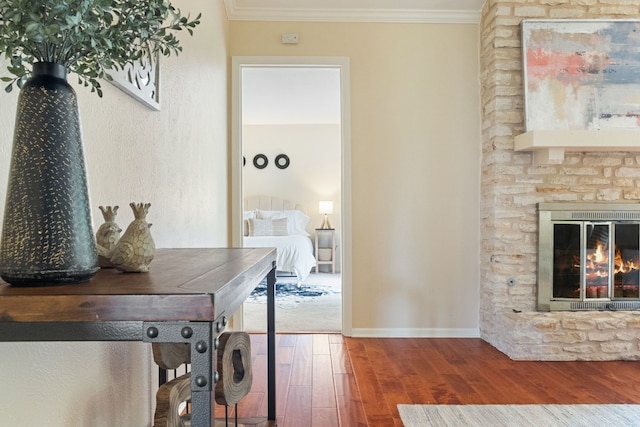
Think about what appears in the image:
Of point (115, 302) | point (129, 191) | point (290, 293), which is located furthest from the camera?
point (290, 293)

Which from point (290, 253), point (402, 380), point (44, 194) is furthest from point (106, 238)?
point (290, 253)

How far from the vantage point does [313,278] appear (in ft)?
21.6

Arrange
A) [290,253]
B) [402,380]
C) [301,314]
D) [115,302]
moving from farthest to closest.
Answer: [290,253], [301,314], [402,380], [115,302]

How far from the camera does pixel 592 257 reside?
10.3 feet

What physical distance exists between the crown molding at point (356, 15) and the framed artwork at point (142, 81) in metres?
1.94

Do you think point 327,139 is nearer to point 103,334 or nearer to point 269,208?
point 269,208

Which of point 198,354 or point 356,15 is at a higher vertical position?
point 356,15

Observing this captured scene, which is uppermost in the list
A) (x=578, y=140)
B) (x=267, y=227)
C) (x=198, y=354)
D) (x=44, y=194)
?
(x=578, y=140)

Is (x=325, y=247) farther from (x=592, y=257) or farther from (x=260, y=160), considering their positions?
(x=592, y=257)

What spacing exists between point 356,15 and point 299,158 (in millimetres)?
4385

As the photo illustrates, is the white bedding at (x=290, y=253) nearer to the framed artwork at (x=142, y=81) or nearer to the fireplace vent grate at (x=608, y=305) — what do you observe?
the fireplace vent grate at (x=608, y=305)

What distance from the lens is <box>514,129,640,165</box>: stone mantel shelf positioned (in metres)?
2.88

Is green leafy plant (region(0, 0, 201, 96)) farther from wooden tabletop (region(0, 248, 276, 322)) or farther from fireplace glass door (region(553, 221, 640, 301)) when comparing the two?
fireplace glass door (region(553, 221, 640, 301))

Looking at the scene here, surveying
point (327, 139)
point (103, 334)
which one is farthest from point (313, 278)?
point (103, 334)
